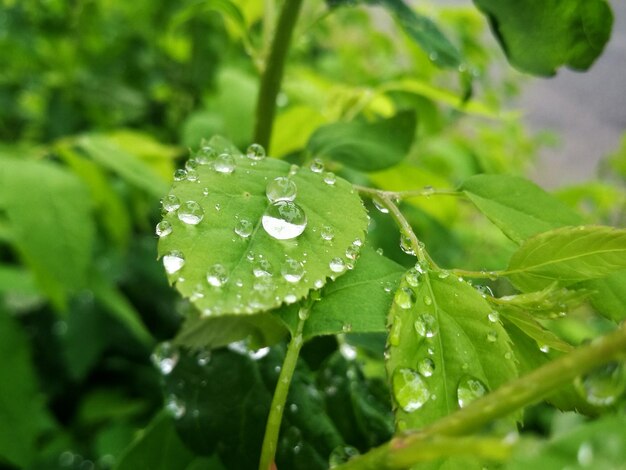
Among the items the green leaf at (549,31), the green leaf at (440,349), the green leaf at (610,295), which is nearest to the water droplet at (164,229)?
the green leaf at (440,349)

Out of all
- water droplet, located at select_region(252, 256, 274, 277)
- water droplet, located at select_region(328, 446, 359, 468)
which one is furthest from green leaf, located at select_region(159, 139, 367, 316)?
water droplet, located at select_region(328, 446, 359, 468)

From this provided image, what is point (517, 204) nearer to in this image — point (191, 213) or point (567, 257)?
point (567, 257)

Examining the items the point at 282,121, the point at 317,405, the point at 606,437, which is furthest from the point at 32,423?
the point at 606,437

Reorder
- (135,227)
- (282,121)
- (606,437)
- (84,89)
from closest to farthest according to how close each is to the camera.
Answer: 1. (606,437)
2. (282,121)
3. (84,89)
4. (135,227)

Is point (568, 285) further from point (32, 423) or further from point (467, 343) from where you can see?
point (32, 423)

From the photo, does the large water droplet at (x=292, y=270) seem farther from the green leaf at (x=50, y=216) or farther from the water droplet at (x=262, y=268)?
the green leaf at (x=50, y=216)

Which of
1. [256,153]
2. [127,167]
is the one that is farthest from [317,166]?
[127,167]
